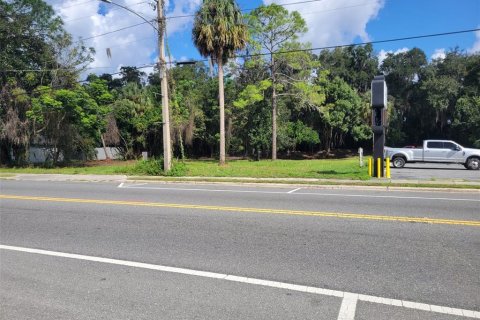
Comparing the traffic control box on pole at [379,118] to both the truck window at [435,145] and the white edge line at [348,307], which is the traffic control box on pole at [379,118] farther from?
the white edge line at [348,307]

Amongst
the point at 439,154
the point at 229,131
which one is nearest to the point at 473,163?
the point at 439,154

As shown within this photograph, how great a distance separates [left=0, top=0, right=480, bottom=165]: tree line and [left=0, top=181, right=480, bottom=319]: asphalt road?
13883 mm

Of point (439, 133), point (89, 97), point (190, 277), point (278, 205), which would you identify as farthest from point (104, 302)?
point (439, 133)

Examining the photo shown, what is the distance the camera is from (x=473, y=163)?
74.3 ft

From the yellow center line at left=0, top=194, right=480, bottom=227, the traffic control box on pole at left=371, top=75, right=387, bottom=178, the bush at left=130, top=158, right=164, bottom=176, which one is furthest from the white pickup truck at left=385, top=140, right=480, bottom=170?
the yellow center line at left=0, top=194, right=480, bottom=227

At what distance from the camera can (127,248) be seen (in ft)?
20.0

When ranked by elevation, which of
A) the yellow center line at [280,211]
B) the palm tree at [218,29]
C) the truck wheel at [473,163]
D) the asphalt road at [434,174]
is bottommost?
the asphalt road at [434,174]

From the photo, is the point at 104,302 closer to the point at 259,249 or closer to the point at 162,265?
the point at 162,265

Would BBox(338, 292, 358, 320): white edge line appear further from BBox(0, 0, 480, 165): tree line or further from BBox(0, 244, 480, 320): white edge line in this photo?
BBox(0, 0, 480, 165): tree line

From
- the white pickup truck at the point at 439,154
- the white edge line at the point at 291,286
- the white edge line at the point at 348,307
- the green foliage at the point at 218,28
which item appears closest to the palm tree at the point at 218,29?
the green foliage at the point at 218,28

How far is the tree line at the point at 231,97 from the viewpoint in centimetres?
2717

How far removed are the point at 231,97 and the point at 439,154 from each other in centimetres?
2214

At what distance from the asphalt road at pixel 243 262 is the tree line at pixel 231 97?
1388 centimetres

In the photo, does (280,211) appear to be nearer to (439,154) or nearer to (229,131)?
(439,154)
